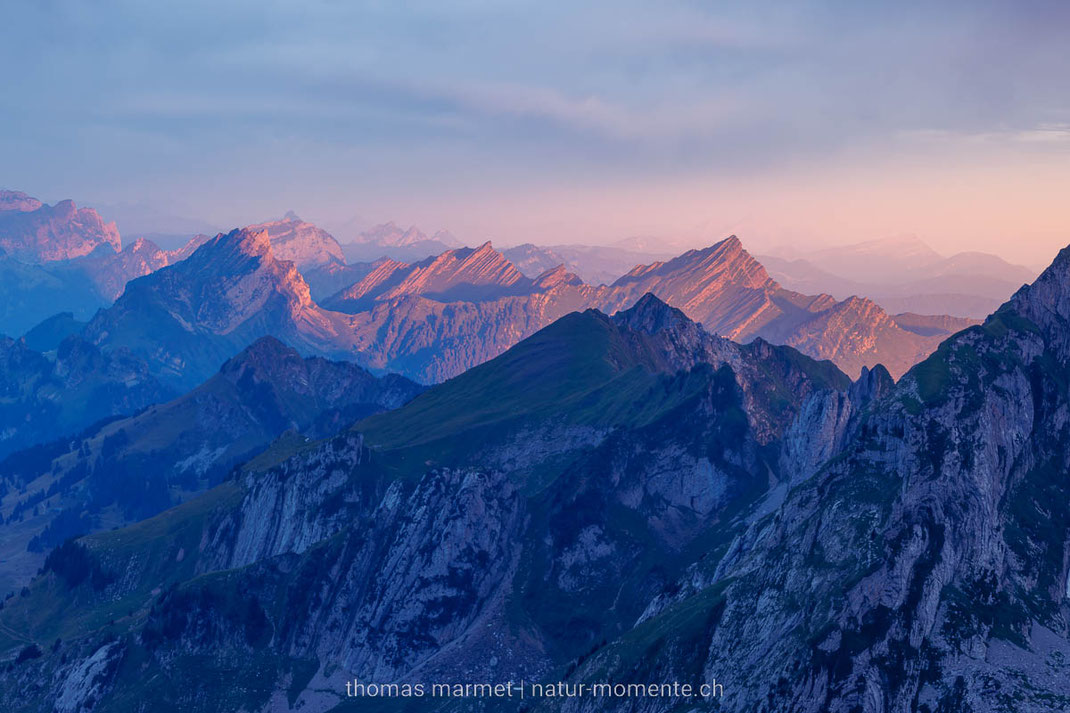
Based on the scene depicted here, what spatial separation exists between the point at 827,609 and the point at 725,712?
1041 inches

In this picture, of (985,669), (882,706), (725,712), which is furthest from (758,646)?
(985,669)

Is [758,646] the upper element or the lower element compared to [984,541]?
lower

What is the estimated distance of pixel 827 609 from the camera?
189750mm

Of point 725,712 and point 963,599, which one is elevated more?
point 963,599

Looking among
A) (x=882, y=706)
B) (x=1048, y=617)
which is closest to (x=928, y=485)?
(x=1048, y=617)

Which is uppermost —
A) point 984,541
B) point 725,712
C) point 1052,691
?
point 984,541

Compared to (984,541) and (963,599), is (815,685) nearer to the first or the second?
(963,599)

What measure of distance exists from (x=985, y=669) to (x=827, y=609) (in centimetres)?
2625

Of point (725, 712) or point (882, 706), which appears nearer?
point (882, 706)

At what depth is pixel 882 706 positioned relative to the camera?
7018 inches

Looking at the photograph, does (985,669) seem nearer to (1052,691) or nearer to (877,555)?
(1052,691)

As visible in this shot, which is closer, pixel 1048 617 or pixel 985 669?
pixel 985 669

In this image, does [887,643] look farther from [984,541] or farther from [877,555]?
[984,541]

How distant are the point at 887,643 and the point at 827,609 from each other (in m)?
11.4
